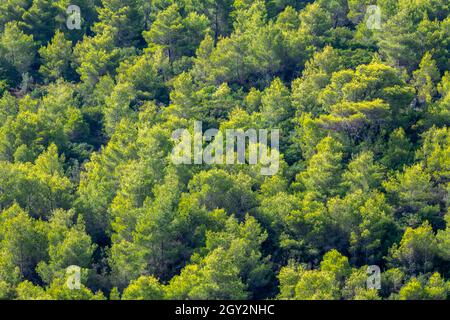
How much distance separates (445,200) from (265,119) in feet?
49.9

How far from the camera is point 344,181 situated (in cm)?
6688

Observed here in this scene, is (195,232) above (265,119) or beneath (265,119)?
beneath

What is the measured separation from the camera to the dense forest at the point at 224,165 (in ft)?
201

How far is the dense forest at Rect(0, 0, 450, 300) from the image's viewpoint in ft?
201

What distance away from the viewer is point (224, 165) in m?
68.8

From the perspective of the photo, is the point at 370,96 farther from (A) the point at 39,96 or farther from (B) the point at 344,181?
(A) the point at 39,96

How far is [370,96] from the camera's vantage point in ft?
234

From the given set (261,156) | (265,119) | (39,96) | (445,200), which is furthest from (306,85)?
(39,96)

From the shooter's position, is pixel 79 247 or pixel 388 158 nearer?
pixel 79 247

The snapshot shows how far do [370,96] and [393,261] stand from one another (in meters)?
13.6
